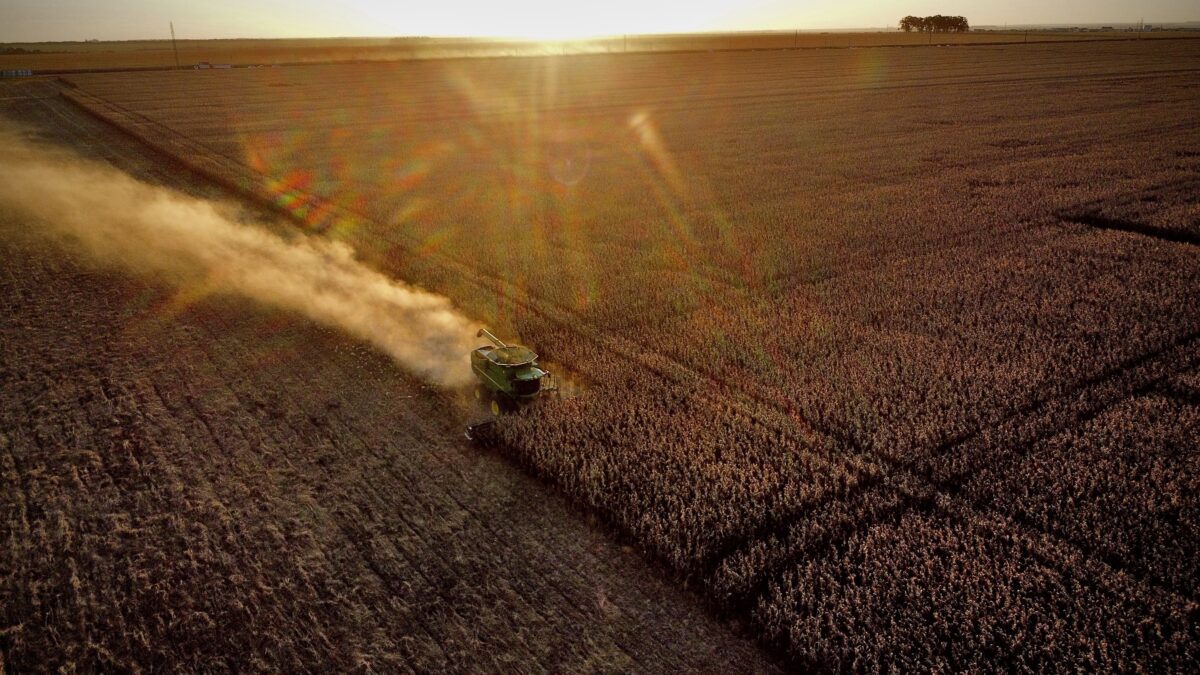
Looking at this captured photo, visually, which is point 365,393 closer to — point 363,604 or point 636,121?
point 363,604

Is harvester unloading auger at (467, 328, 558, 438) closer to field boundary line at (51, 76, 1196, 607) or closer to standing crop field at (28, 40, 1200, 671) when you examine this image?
standing crop field at (28, 40, 1200, 671)

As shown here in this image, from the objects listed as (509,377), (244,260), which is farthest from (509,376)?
(244,260)

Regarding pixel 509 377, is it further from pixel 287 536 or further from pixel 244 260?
pixel 244 260

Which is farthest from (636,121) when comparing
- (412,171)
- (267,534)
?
(267,534)

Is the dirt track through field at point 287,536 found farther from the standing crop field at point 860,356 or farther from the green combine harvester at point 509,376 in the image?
the standing crop field at point 860,356

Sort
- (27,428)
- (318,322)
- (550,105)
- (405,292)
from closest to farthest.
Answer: (27,428)
(318,322)
(405,292)
(550,105)

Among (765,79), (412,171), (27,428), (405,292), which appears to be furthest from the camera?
(765,79)

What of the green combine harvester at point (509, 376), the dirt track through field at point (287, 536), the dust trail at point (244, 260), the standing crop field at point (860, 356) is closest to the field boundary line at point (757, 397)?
the standing crop field at point (860, 356)
